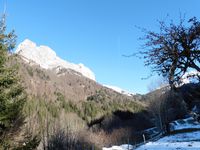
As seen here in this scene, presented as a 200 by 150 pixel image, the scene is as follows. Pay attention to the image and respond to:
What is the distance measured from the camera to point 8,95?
1359 centimetres

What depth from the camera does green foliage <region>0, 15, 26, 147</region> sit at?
13.0 metres

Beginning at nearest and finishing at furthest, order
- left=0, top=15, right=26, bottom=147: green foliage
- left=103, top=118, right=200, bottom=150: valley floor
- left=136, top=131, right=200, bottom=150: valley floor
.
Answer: left=0, top=15, right=26, bottom=147: green foliage, left=136, top=131, right=200, bottom=150: valley floor, left=103, top=118, right=200, bottom=150: valley floor

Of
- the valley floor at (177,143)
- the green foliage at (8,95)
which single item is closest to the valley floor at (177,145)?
the valley floor at (177,143)

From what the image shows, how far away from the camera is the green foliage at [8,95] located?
1300 cm

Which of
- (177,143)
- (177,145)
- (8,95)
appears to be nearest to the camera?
(8,95)

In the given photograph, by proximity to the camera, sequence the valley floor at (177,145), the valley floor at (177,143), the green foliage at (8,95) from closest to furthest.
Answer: the green foliage at (8,95) < the valley floor at (177,145) < the valley floor at (177,143)

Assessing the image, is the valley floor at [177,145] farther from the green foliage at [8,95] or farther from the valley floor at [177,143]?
the green foliage at [8,95]

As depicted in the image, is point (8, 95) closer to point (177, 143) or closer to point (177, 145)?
point (177, 145)

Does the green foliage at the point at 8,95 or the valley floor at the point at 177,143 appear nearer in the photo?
the green foliage at the point at 8,95

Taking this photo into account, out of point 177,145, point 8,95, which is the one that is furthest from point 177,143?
point 8,95

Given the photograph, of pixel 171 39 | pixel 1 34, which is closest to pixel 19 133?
pixel 1 34

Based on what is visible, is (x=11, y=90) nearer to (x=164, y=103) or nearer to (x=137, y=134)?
(x=164, y=103)

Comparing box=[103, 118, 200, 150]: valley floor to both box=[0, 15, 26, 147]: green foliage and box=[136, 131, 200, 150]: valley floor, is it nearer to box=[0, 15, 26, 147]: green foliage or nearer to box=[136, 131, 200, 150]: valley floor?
box=[136, 131, 200, 150]: valley floor

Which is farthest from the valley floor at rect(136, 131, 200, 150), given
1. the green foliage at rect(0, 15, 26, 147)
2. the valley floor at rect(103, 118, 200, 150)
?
the green foliage at rect(0, 15, 26, 147)
